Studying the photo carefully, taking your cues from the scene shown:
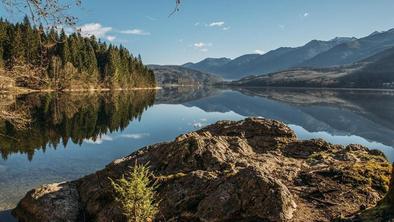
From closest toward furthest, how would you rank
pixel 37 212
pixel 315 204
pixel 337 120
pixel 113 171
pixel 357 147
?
1. pixel 315 204
2. pixel 37 212
3. pixel 113 171
4. pixel 357 147
5. pixel 337 120

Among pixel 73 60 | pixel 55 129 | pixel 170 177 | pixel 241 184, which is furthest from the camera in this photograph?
pixel 73 60

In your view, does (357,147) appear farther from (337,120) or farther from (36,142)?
Result: (337,120)

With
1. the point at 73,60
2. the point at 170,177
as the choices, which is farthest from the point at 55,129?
Answer: the point at 73,60

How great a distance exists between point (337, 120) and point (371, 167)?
80067 mm

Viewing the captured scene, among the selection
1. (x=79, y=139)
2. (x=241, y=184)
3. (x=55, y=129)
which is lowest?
(x=79, y=139)

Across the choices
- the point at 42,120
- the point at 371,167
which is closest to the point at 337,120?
the point at 42,120

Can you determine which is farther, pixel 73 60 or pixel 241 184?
pixel 73 60

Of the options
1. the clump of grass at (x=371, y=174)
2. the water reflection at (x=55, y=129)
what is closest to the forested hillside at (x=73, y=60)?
the water reflection at (x=55, y=129)

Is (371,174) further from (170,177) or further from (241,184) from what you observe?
(170,177)

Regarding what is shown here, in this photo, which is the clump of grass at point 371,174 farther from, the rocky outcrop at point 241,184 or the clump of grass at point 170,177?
the clump of grass at point 170,177

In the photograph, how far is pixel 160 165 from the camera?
16734mm

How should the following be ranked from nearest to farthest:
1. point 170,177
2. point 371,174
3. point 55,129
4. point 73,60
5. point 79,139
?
point 371,174 < point 170,177 < point 79,139 < point 55,129 < point 73,60

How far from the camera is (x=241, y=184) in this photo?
12.8 meters

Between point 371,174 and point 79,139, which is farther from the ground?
point 371,174
